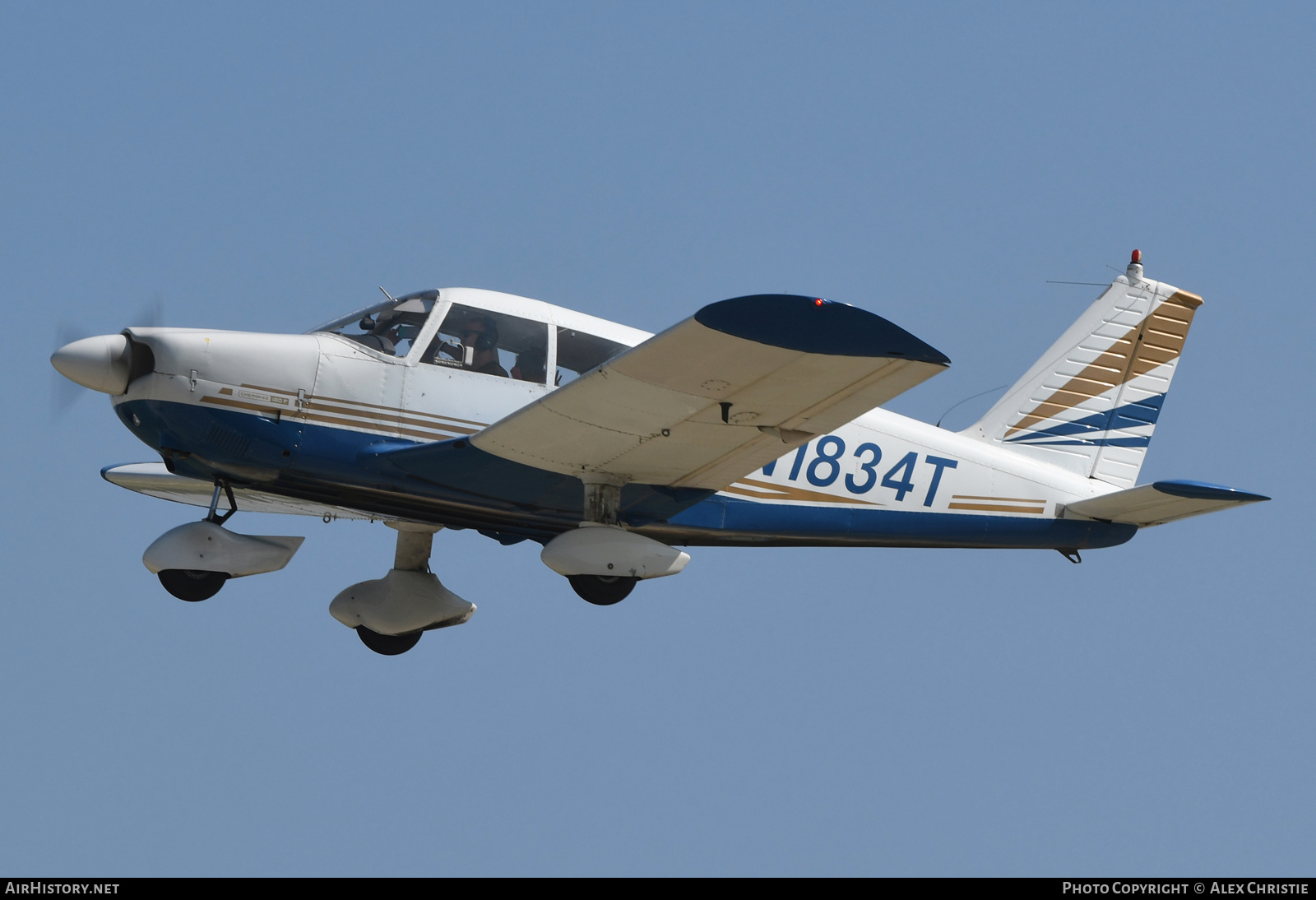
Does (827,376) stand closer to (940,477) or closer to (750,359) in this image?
(750,359)

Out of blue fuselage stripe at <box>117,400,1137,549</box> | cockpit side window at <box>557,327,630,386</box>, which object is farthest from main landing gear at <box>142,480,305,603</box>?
cockpit side window at <box>557,327,630,386</box>

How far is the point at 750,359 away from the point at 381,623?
197 inches

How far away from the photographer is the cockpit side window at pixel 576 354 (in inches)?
421

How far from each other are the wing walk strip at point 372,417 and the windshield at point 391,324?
445 millimetres

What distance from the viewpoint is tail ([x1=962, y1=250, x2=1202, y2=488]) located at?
12.6m

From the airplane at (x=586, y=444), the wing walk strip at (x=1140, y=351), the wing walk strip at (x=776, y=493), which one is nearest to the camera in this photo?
the airplane at (x=586, y=444)

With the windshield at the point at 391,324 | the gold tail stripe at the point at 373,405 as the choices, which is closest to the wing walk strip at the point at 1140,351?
the gold tail stripe at the point at 373,405

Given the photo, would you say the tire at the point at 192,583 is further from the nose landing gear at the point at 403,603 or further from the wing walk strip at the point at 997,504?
the wing walk strip at the point at 997,504

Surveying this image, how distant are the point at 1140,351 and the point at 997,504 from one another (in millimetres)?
2327

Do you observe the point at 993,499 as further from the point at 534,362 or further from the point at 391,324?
the point at 391,324

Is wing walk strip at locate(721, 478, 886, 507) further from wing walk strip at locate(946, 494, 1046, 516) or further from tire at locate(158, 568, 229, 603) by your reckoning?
tire at locate(158, 568, 229, 603)

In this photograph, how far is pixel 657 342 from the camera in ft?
28.2

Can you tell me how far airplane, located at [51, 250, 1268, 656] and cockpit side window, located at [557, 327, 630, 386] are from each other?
2 cm
